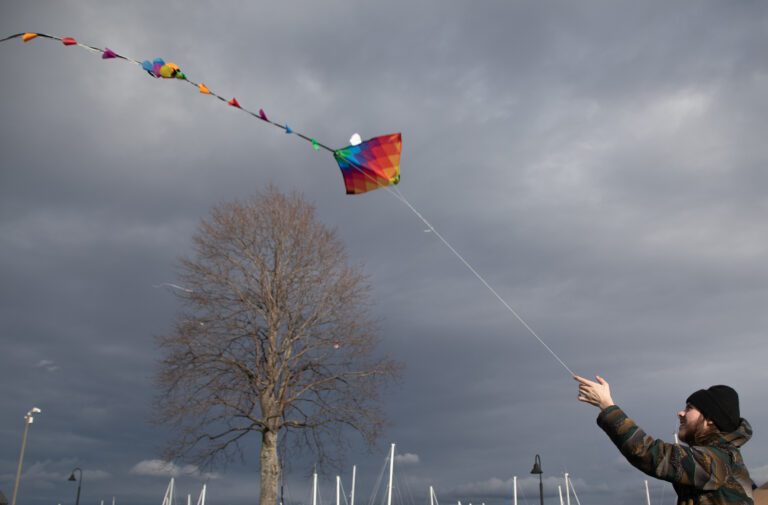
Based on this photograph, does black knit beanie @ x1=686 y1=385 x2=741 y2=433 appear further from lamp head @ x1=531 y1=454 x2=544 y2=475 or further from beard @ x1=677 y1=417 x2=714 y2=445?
lamp head @ x1=531 y1=454 x2=544 y2=475

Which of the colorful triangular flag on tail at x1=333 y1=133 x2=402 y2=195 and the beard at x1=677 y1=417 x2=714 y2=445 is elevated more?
the colorful triangular flag on tail at x1=333 y1=133 x2=402 y2=195

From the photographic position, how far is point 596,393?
15.4ft

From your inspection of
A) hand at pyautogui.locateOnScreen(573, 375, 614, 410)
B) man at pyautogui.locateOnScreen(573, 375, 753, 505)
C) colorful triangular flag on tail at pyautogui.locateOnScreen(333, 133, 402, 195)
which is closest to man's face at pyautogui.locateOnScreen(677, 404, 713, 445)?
man at pyautogui.locateOnScreen(573, 375, 753, 505)

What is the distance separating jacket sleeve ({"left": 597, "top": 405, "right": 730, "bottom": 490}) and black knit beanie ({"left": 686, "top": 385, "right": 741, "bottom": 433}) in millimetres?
177

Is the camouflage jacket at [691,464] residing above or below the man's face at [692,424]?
below

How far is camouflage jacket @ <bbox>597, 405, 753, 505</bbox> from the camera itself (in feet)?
13.6

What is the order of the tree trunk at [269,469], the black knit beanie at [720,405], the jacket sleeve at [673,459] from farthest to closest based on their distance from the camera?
the tree trunk at [269,469] < the black knit beanie at [720,405] < the jacket sleeve at [673,459]

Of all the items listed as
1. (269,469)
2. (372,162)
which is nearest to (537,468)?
(269,469)

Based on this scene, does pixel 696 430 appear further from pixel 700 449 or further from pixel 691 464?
pixel 691 464

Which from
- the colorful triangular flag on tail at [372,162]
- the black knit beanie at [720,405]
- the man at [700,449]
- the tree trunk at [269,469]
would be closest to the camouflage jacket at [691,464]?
the man at [700,449]

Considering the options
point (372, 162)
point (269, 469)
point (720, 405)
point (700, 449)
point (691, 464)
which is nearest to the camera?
point (691, 464)

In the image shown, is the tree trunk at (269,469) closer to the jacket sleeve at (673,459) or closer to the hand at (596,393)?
the hand at (596,393)

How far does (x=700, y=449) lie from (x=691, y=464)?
165 mm

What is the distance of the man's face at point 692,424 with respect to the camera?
4.46m
